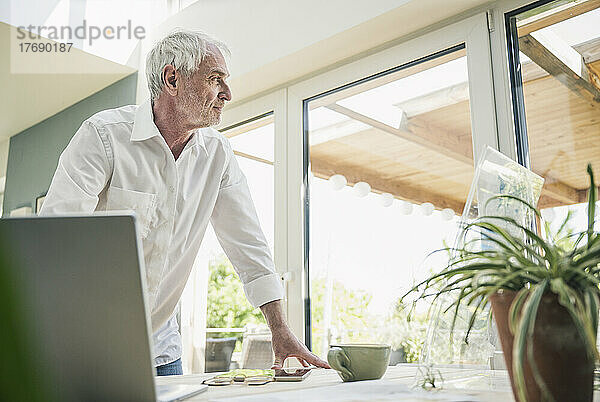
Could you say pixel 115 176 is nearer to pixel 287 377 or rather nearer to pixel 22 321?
pixel 287 377

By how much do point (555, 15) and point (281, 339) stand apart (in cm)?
140

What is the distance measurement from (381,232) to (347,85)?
677mm

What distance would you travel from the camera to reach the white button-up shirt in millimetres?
1444

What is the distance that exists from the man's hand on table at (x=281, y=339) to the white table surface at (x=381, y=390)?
0.37m

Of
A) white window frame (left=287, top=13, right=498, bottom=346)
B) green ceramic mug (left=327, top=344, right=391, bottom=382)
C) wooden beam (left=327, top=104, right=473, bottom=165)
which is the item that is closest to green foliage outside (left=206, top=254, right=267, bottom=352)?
white window frame (left=287, top=13, right=498, bottom=346)

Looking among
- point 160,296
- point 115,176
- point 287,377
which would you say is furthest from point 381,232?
point 287,377

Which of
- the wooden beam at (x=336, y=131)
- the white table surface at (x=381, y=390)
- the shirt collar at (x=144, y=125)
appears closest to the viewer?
the white table surface at (x=381, y=390)

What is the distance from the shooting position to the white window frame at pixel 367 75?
2.04 metres

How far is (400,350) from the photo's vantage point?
2.25m

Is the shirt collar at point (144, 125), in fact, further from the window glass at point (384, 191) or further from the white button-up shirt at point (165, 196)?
the window glass at point (384, 191)

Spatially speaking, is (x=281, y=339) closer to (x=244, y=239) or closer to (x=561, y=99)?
(x=244, y=239)

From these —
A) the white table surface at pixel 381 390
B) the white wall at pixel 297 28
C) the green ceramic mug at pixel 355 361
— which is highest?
the white wall at pixel 297 28

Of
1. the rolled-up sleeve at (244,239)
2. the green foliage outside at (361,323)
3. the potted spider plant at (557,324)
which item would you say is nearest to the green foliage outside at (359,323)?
the green foliage outside at (361,323)

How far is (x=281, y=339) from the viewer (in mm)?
1478
